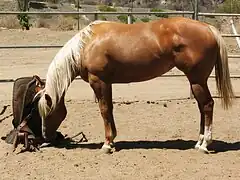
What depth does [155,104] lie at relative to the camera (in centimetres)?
789

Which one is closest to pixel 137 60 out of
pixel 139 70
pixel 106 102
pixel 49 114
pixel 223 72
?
pixel 139 70

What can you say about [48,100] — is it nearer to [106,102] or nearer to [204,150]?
[106,102]

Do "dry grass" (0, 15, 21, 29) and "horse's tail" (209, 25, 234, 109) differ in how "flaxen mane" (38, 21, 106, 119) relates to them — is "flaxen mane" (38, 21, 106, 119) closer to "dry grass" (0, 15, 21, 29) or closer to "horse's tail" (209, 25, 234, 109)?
"horse's tail" (209, 25, 234, 109)

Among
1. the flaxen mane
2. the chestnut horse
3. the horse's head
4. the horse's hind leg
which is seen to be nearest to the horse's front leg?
the chestnut horse

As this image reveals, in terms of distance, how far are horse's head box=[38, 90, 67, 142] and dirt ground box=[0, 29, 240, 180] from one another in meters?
0.18

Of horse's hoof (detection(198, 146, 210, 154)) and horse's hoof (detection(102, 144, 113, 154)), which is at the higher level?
horse's hoof (detection(198, 146, 210, 154))

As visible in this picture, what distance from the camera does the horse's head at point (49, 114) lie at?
17.8 ft

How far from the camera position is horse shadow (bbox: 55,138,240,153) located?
18.5 ft

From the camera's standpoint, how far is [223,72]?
554 centimetres

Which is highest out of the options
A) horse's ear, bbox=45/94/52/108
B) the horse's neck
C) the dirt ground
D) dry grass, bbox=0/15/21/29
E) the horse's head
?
the horse's neck

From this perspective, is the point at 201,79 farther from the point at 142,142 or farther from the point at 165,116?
the point at 165,116

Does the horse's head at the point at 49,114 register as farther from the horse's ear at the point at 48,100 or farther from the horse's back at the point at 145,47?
the horse's back at the point at 145,47

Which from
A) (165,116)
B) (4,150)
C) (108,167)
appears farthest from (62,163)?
(165,116)

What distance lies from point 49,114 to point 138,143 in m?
1.12
